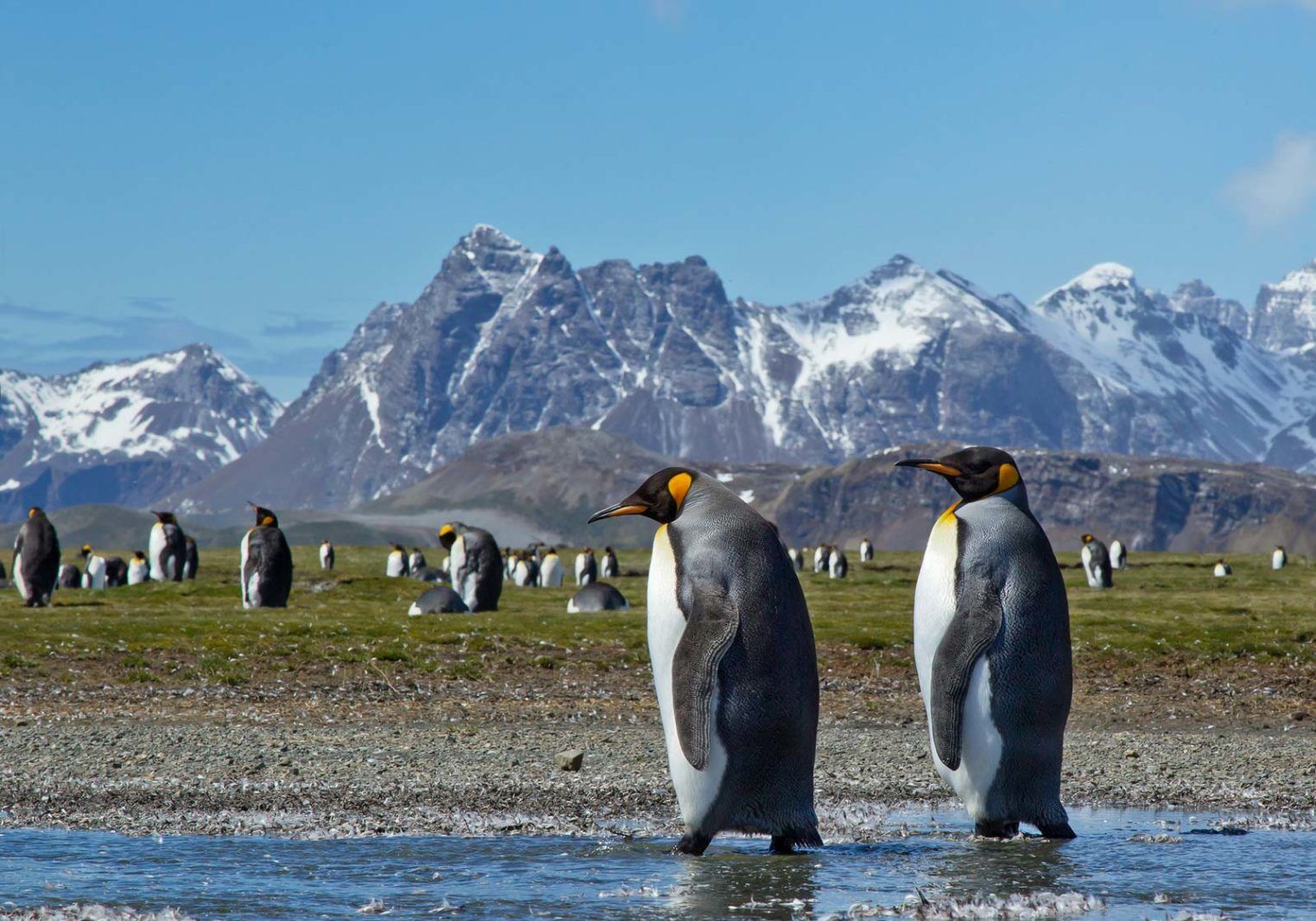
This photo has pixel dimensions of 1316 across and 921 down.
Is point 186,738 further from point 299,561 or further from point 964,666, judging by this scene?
point 299,561

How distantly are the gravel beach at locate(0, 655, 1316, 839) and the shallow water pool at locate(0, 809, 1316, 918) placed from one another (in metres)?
0.77

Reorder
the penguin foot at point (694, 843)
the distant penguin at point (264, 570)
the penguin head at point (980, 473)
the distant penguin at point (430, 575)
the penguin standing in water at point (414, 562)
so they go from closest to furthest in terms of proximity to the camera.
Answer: the penguin foot at point (694, 843) → the penguin head at point (980, 473) → the distant penguin at point (264, 570) → the distant penguin at point (430, 575) → the penguin standing in water at point (414, 562)

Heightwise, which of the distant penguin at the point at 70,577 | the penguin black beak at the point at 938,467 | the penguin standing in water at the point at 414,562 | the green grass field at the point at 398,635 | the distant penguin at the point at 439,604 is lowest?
the green grass field at the point at 398,635

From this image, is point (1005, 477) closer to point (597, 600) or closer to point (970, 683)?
point (970, 683)

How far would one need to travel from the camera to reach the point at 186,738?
1614 centimetres

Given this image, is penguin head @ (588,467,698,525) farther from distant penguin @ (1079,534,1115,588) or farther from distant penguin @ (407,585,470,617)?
distant penguin @ (1079,534,1115,588)

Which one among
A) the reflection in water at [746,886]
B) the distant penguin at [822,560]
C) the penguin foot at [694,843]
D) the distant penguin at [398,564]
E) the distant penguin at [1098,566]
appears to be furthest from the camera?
the distant penguin at [822,560]

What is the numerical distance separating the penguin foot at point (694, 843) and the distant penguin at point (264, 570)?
2326 cm

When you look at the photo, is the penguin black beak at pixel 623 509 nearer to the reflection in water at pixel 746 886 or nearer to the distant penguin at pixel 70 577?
the reflection in water at pixel 746 886

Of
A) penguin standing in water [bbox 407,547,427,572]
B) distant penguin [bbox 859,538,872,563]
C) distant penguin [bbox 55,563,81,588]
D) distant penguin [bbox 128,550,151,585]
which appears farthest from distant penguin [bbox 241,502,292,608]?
distant penguin [bbox 859,538,872,563]

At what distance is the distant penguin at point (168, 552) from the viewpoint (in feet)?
157

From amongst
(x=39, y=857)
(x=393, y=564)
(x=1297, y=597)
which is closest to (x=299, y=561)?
(x=393, y=564)

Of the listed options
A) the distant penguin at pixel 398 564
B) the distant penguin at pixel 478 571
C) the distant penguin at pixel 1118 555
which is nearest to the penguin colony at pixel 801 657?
the distant penguin at pixel 478 571

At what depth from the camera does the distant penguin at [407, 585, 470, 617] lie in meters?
31.8
